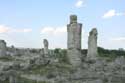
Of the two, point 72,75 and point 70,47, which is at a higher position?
point 70,47

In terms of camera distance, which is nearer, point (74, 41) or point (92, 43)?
point (74, 41)

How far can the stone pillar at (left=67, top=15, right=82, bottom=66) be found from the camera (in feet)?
142

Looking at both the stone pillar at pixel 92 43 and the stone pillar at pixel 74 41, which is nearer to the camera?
the stone pillar at pixel 74 41

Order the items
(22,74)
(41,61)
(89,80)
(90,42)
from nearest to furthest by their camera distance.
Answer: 1. (89,80)
2. (22,74)
3. (41,61)
4. (90,42)

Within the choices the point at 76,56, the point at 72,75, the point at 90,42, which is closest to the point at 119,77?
the point at 72,75

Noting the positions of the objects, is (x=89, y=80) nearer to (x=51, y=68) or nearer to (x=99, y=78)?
(x=99, y=78)

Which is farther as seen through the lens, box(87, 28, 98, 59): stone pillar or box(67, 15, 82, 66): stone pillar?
box(87, 28, 98, 59): stone pillar

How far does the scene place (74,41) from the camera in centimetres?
4372

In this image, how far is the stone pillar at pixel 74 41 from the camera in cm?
4319

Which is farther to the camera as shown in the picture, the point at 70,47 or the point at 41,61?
the point at 70,47

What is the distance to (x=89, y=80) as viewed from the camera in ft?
108

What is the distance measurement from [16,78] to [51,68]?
5614 millimetres

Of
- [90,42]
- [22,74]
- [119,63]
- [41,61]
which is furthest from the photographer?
[90,42]

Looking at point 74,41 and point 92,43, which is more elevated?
point 92,43
